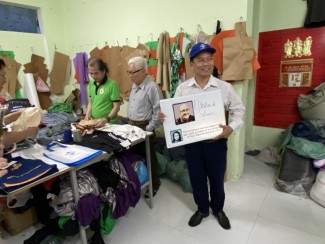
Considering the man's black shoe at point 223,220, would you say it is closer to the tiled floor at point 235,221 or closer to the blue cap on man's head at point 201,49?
the tiled floor at point 235,221

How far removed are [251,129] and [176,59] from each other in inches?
67.0

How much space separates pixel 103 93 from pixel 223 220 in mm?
1739

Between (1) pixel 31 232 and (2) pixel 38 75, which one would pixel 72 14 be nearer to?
(2) pixel 38 75

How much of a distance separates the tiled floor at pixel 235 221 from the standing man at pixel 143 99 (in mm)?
525

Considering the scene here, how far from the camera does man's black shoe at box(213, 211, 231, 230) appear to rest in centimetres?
195

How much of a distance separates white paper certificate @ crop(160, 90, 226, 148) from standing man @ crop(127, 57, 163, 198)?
55 cm

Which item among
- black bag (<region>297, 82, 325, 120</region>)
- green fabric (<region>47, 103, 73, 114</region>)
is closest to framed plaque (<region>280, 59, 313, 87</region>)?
black bag (<region>297, 82, 325, 120</region>)

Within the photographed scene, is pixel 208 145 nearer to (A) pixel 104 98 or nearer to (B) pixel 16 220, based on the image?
(A) pixel 104 98

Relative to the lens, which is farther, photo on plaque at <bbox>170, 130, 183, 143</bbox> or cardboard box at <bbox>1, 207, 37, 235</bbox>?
cardboard box at <bbox>1, 207, 37, 235</bbox>

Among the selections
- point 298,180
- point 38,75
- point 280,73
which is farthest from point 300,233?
point 38,75

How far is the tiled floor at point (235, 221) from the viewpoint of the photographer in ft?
6.08

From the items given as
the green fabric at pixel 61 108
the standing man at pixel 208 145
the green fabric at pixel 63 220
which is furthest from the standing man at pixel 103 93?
the green fabric at pixel 61 108

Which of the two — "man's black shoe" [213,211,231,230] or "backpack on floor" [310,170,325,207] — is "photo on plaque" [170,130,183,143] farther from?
"backpack on floor" [310,170,325,207]

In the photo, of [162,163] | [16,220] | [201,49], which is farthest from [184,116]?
[16,220]
